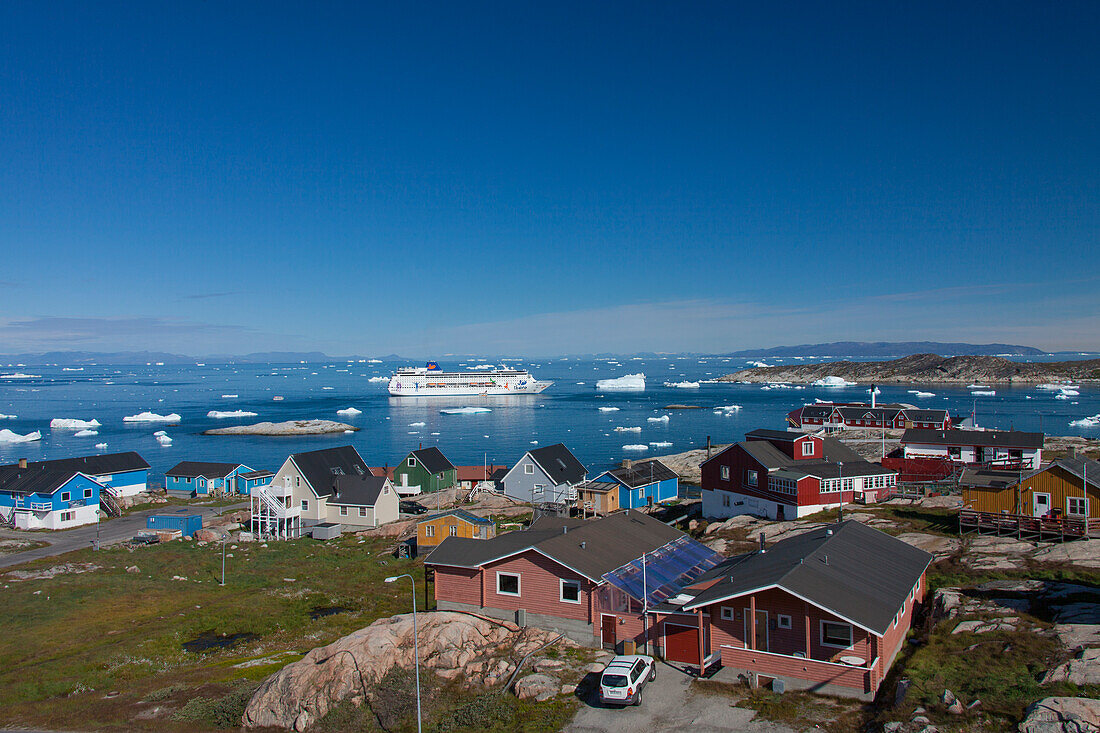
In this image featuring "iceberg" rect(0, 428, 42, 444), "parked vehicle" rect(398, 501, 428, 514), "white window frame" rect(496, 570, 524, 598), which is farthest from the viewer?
"iceberg" rect(0, 428, 42, 444)

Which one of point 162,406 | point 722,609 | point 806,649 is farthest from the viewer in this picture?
point 162,406

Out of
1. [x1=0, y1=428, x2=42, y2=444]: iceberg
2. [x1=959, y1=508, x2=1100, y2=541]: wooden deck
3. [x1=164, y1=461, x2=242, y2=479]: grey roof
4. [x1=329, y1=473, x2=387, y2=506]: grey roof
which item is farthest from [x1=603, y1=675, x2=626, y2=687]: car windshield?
[x1=0, y1=428, x2=42, y2=444]: iceberg

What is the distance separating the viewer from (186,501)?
52656 millimetres

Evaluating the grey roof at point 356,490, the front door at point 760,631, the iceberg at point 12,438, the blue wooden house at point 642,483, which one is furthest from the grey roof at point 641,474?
the iceberg at point 12,438

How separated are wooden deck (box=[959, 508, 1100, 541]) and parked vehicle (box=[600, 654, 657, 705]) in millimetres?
17627

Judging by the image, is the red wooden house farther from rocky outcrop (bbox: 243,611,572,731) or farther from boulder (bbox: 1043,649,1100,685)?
rocky outcrop (bbox: 243,611,572,731)

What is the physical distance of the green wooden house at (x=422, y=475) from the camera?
51.8 m

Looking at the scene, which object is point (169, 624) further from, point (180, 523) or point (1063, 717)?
point (1063, 717)

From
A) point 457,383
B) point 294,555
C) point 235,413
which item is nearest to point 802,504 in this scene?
point 294,555

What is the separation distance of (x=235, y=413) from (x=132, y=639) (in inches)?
4415

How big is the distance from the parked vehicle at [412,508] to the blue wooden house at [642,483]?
12150mm

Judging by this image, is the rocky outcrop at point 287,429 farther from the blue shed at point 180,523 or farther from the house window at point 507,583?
the house window at point 507,583

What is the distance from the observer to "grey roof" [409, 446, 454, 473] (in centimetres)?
5206

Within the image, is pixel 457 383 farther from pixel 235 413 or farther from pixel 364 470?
pixel 364 470
